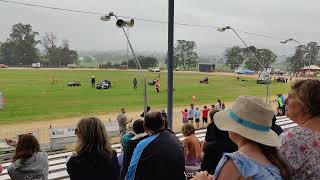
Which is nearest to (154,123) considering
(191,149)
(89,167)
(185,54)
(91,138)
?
(91,138)

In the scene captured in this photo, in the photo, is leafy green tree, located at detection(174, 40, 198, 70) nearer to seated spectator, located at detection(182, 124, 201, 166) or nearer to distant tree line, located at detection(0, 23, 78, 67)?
distant tree line, located at detection(0, 23, 78, 67)

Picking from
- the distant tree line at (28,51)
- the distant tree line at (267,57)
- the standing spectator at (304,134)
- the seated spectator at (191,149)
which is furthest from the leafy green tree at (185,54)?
the standing spectator at (304,134)

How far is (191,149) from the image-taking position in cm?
611

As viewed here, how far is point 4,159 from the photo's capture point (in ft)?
52.8

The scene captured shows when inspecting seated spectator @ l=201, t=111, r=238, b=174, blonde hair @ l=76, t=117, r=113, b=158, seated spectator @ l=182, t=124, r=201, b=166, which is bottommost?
seated spectator @ l=182, t=124, r=201, b=166

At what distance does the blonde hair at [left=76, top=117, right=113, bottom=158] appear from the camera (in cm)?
357

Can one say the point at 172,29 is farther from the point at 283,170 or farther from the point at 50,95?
the point at 50,95

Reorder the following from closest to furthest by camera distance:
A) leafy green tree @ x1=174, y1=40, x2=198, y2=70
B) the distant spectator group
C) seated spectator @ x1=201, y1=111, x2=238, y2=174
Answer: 1. the distant spectator group
2. seated spectator @ x1=201, y1=111, x2=238, y2=174
3. leafy green tree @ x1=174, y1=40, x2=198, y2=70

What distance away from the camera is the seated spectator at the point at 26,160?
4383mm

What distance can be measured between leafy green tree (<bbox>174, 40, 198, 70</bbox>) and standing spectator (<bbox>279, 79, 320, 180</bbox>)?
466 feet

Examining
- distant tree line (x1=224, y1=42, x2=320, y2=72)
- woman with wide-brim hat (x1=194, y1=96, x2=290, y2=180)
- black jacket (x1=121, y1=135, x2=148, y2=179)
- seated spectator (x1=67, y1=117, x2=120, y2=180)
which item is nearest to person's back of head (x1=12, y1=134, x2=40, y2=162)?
seated spectator (x1=67, y1=117, x2=120, y2=180)

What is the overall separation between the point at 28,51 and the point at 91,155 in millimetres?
135580

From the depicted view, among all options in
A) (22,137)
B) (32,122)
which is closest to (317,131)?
(22,137)

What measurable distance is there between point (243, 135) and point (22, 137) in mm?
2784
